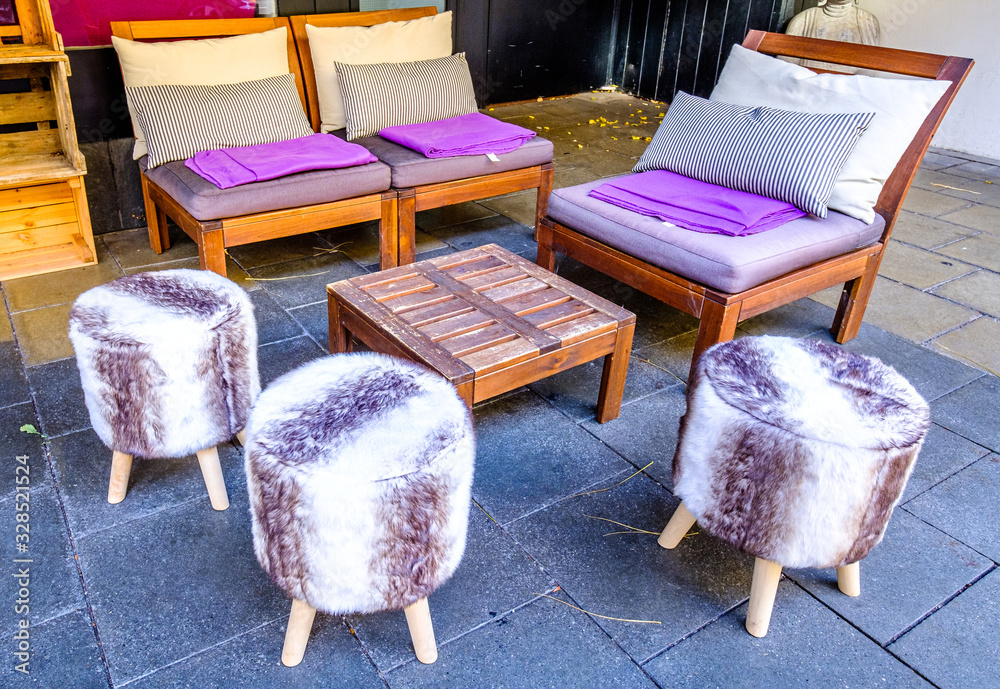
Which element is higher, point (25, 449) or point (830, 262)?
point (830, 262)

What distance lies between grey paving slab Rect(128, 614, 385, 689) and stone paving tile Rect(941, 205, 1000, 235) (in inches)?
154

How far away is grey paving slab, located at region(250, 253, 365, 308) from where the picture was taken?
3021 mm

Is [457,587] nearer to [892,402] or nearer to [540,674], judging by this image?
[540,674]

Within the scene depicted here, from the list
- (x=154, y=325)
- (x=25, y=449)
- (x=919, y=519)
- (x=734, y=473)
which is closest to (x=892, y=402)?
(x=734, y=473)

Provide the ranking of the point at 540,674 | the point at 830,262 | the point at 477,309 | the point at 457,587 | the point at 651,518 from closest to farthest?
the point at 540,674 → the point at 457,587 → the point at 651,518 → the point at 477,309 → the point at 830,262

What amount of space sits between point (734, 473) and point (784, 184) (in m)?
1.38

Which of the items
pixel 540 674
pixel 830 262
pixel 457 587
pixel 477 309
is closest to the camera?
pixel 540 674

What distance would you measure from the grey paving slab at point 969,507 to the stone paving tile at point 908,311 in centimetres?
85

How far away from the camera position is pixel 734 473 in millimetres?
1565

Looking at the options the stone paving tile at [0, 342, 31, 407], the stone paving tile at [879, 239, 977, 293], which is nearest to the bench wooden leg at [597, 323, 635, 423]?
the stone paving tile at [0, 342, 31, 407]

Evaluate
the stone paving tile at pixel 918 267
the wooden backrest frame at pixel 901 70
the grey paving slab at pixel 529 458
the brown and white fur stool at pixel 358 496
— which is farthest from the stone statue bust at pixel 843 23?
the brown and white fur stool at pixel 358 496

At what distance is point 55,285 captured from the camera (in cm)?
297

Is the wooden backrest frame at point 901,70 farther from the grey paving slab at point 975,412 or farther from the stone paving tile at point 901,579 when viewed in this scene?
the stone paving tile at point 901,579

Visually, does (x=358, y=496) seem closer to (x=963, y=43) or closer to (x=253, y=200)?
(x=253, y=200)
